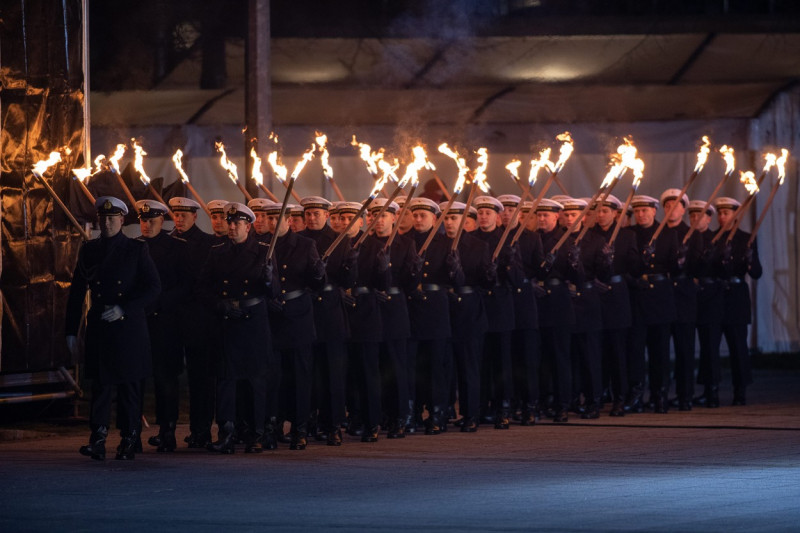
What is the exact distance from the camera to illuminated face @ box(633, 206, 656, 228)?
1361 centimetres

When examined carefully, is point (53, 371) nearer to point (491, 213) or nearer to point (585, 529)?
point (491, 213)

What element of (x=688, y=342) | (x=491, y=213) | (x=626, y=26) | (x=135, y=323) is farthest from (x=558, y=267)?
(x=626, y=26)

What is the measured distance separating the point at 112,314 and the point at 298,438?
5.65 ft

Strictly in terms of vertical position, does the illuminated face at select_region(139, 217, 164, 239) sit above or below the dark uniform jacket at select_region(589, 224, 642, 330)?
above

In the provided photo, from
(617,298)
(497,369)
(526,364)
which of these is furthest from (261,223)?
(617,298)

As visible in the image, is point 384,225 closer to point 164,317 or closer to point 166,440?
point 164,317

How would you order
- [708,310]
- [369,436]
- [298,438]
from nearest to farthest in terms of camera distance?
[298,438], [369,436], [708,310]

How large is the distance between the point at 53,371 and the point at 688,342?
220 inches

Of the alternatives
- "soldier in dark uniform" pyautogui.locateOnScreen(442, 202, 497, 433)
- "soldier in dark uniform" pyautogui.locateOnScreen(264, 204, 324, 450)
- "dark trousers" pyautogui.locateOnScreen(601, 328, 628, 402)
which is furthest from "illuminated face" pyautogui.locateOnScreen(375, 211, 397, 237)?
"dark trousers" pyautogui.locateOnScreen(601, 328, 628, 402)

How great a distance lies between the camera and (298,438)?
10.8 metres

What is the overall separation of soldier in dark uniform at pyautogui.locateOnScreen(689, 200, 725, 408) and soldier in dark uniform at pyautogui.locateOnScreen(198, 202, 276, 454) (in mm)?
4951

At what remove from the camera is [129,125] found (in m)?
17.2

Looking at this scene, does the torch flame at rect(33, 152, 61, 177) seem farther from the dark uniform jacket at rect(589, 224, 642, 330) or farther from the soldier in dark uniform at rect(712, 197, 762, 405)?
Answer: the soldier in dark uniform at rect(712, 197, 762, 405)

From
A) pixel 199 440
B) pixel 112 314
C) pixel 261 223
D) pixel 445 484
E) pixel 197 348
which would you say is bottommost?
pixel 445 484
